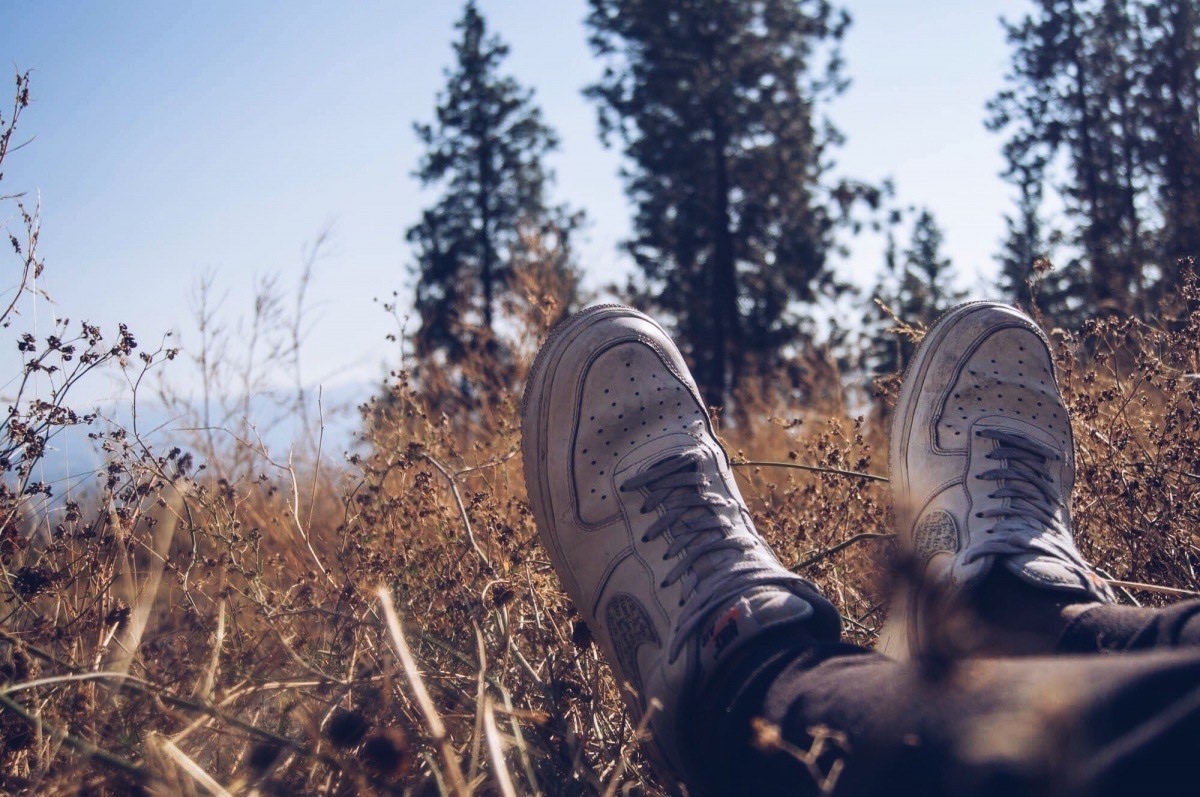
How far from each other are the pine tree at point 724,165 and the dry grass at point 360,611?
15921mm

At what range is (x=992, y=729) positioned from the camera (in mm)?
733

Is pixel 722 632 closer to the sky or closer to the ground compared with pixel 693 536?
closer to the ground

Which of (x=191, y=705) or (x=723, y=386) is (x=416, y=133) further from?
(x=191, y=705)

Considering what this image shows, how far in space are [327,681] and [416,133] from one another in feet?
76.8

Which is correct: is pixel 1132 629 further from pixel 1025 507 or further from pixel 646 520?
pixel 646 520

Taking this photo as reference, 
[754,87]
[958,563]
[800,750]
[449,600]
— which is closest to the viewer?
[800,750]

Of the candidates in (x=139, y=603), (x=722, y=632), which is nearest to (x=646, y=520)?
(x=722, y=632)

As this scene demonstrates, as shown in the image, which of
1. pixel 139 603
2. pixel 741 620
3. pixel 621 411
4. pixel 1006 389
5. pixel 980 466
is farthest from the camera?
pixel 1006 389

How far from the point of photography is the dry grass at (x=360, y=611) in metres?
1.10

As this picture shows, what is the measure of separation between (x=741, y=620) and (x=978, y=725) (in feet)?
1.79

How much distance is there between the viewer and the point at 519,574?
Answer: 72.0 inches

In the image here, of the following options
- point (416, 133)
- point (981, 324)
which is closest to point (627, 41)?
point (416, 133)

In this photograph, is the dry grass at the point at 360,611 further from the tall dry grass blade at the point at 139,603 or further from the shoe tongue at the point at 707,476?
the shoe tongue at the point at 707,476

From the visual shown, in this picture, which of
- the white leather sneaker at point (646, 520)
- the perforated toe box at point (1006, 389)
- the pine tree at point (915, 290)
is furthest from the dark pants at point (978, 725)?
the pine tree at point (915, 290)
